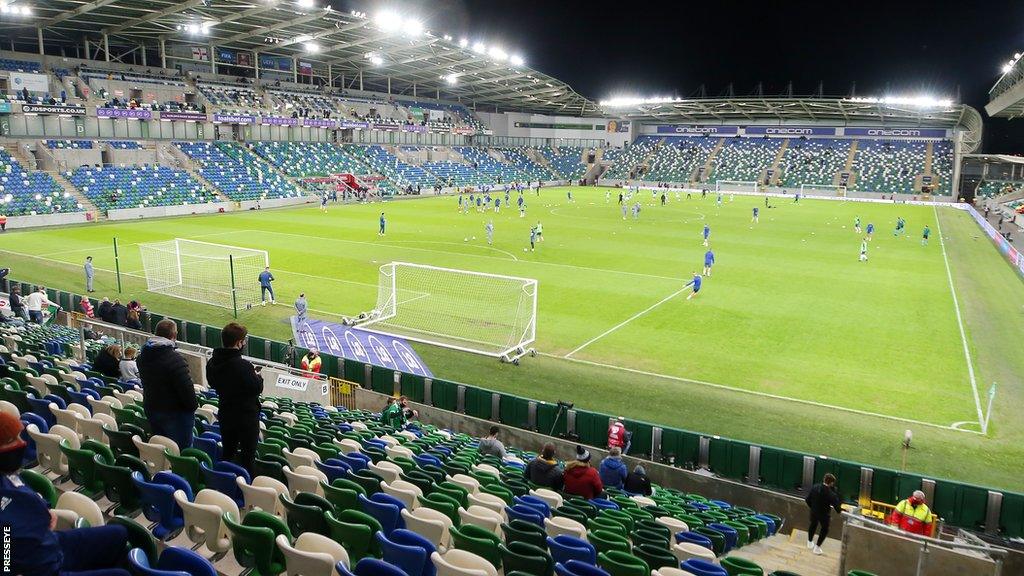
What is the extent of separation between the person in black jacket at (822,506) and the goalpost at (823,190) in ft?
264

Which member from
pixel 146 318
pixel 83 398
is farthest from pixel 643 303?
pixel 83 398

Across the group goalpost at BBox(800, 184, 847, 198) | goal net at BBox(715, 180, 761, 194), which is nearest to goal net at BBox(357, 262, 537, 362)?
goal net at BBox(715, 180, 761, 194)

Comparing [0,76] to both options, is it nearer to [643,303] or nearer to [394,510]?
[643,303]

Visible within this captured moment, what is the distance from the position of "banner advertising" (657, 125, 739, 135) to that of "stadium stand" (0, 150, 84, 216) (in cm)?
8694

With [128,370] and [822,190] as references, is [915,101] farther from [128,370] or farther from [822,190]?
[128,370]

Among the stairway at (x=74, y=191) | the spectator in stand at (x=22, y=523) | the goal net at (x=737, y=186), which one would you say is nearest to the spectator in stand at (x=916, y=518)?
the spectator in stand at (x=22, y=523)

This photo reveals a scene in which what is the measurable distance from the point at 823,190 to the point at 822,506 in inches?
3296

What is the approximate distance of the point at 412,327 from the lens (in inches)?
908

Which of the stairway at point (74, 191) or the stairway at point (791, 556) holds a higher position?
the stairway at point (74, 191)

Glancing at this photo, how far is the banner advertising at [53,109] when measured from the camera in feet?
167

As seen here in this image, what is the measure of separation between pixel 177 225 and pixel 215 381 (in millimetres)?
45493

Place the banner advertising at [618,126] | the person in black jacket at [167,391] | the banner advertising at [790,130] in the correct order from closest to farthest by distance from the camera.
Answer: the person in black jacket at [167,391] → the banner advertising at [790,130] → the banner advertising at [618,126]

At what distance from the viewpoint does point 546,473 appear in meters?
9.88

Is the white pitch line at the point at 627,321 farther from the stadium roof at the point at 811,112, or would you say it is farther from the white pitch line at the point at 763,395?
the stadium roof at the point at 811,112
